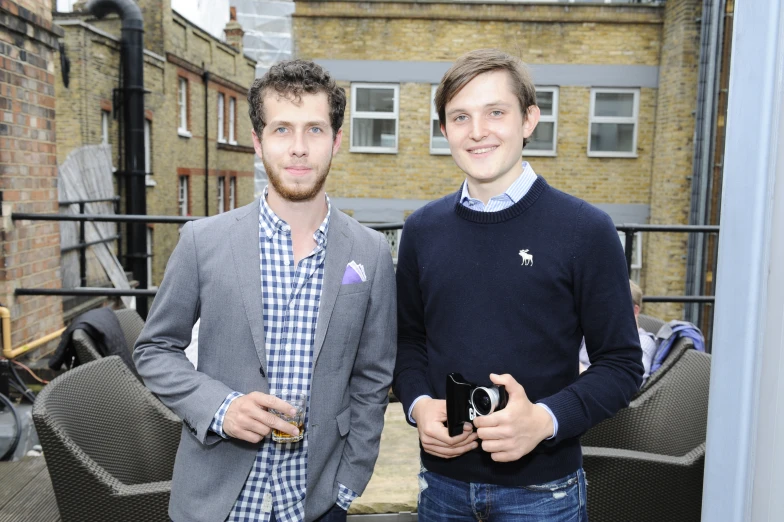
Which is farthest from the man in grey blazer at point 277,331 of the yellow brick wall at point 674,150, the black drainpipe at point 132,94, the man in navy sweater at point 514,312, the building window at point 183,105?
the building window at point 183,105

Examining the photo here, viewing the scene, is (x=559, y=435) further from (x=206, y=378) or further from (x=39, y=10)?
(x=39, y=10)

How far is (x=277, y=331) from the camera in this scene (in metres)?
1.70

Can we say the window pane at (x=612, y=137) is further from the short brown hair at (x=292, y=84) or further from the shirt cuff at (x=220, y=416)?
the shirt cuff at (x=220, y=416)

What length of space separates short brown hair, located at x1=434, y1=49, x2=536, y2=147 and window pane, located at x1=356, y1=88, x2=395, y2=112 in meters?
15.6

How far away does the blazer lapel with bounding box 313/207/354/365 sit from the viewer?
66.5 inches

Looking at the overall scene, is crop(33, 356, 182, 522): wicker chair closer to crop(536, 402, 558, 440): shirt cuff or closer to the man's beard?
the man's beard

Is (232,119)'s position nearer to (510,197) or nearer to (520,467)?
Result: (510,197)

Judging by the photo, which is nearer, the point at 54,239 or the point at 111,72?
the point at 54,239

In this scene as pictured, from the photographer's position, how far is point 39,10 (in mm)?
4711

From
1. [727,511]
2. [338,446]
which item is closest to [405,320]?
[338,446]

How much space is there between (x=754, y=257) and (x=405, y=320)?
38.0 inches

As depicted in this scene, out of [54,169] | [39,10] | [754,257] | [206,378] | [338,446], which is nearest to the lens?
[754,257]

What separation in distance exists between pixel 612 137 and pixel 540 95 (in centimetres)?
205

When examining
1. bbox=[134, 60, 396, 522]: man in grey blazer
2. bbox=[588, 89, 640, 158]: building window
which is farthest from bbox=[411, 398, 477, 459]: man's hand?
bbox=[588, 89, 640, 158]: building window
